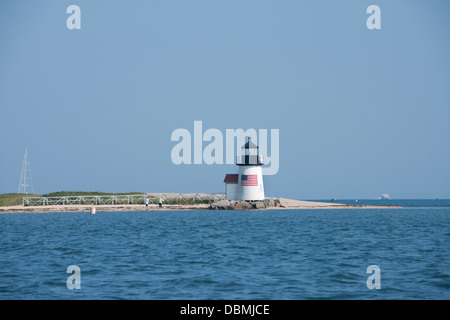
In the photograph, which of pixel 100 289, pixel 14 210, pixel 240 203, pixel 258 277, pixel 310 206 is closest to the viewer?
pixel 100 289

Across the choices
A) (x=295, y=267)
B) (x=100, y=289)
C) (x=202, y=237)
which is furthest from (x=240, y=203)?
(x=100, y=289)

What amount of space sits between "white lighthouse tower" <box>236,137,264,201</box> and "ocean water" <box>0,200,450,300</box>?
28.8 m

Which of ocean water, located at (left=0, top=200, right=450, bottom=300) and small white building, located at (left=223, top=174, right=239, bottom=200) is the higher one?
small white building, located at (left=223, top=174, right=239, bottom=200)

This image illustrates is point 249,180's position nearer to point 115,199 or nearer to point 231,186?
point 231,186

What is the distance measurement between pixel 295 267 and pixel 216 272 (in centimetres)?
339

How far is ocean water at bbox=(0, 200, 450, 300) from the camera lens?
51.9 feet

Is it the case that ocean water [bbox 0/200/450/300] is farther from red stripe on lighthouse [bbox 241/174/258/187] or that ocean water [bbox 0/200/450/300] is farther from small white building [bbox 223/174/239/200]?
small white building [bbox 223/174/239/200]

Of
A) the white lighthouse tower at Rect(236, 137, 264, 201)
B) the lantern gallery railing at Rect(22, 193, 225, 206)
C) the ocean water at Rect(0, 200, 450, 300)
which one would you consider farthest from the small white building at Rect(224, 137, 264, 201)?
the ocean water at Rect(0, 200, 450, 300)

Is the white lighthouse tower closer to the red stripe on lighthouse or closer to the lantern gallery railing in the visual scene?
the red stripe on lighthouse

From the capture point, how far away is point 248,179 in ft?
211

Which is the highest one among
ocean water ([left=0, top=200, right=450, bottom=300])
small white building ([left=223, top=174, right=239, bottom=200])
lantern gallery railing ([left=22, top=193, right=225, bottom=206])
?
small white building ([left=223, top=174, right=239, bottom=200])

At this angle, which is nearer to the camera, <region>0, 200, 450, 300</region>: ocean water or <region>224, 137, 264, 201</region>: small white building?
<region>0, 200, 450, 300</region>: ocean water
